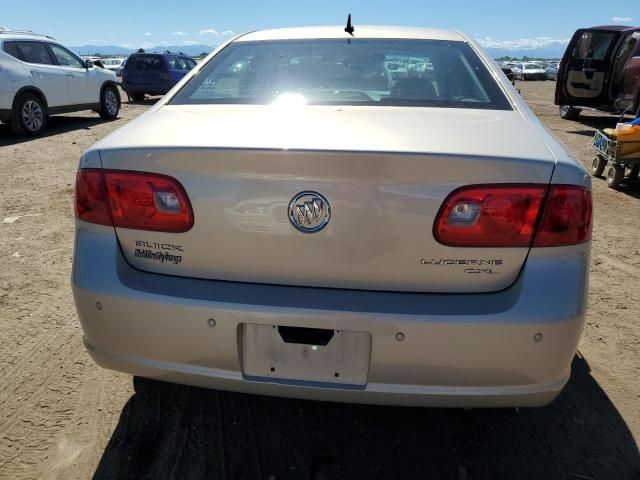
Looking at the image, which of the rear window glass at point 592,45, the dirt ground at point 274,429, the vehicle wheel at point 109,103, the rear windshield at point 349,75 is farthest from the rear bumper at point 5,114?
the rear window glass at point 592,45

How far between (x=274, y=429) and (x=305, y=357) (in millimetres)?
656

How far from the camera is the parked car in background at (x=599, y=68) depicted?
1012cm

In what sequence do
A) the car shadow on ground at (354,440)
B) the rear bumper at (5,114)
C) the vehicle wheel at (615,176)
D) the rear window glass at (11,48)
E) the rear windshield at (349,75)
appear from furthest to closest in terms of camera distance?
the rear window glass at (11,48), the rear bumper at (5,114), the vehicle wheel at (615,176), the rear windshield at (349,75), the car shadow on ground at (354,440)

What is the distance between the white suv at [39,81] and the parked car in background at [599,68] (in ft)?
33.6

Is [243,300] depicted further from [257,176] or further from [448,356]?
[448,356]

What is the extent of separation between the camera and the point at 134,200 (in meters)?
1.68

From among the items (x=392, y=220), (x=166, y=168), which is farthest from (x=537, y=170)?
(x=166, y=168)

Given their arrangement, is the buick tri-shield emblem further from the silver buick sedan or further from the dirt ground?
the dirt ground

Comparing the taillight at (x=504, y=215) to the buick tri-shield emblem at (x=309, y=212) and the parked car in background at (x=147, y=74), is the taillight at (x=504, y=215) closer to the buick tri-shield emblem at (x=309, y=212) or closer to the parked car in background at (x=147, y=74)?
the buick tri-shield emblem at (x=309, y=212)

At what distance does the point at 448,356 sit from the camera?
5.13 feet

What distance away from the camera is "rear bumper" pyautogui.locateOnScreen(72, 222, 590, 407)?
155 centimetres

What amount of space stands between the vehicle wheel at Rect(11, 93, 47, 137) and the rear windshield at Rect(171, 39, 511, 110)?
778 cm

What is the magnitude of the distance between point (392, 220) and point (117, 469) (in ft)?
4.54

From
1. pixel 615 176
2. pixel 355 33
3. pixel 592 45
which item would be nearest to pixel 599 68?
pixel 592 45
